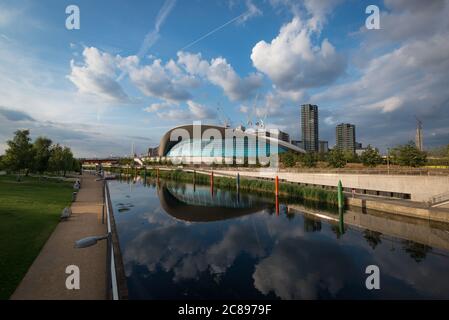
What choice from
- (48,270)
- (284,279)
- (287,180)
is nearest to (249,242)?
(284,279)

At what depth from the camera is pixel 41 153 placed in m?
36.8

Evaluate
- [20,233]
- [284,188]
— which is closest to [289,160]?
[284,188]

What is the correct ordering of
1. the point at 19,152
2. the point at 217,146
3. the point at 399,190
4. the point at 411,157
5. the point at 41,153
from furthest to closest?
the point at 217,146 < the point at 41,153 < the point at 411,157 < the point at 19,152 < the point at 399,190

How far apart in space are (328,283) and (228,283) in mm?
3951

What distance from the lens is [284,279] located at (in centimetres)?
1012

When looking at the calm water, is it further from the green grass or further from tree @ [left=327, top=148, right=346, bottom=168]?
tree @ [left=327, top=148, right=346, bottom=168]

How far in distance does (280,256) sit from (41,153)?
38.9 meters

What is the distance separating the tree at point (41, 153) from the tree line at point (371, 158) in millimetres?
44155

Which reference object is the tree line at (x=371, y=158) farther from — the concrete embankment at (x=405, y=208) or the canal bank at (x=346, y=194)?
the concrete embankment at (x=405, y=208)

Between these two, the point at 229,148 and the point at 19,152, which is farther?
the point at 229,148

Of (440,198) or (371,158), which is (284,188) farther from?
(371,158)

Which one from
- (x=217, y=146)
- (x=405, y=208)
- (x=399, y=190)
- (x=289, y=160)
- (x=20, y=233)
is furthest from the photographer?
(x=217, y=146)
